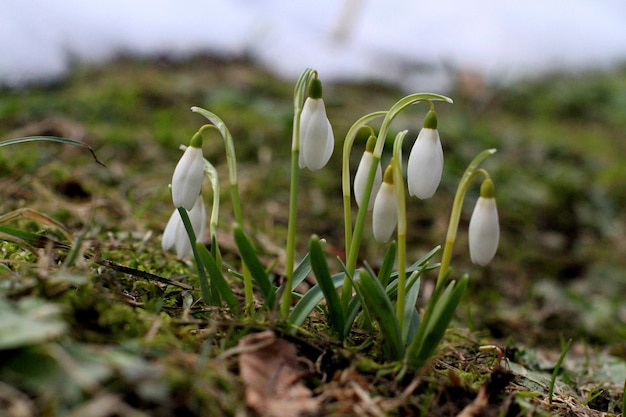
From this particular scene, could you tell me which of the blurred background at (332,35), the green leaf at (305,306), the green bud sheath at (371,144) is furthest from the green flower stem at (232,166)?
the blurred background at (332,35)

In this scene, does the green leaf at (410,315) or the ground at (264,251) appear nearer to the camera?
the ground at (264,251)

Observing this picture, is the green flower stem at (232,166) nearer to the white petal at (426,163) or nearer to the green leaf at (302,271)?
the green leaf at (302,271)

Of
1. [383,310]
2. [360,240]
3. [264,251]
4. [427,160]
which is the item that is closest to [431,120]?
[427,160]

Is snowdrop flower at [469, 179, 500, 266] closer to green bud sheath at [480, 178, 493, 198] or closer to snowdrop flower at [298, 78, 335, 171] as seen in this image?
green bud sheath at [480, 178, 493, 198]

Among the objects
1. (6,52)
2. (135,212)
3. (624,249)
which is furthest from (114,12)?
(624,249)

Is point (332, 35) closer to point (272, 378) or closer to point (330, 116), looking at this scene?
point (330, 116)

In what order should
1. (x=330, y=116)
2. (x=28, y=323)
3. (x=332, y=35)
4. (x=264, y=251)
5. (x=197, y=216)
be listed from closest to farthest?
(x=28, y=323) → (x=197, y=216) → (x=264, y=251) → (x=330, y=116) → (x=332, y=35)

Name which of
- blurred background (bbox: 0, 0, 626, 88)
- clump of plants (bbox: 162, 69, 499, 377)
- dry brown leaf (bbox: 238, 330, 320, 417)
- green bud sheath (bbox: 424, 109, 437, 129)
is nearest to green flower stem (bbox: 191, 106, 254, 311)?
clump of plants (bbox: 162, 69, 499, 377)
